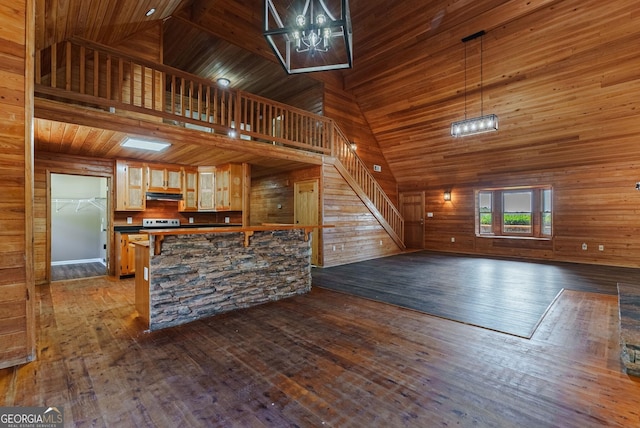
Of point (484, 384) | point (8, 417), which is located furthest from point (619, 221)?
point (8, 417)

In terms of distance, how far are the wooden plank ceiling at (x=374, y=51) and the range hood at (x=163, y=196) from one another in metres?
0.84

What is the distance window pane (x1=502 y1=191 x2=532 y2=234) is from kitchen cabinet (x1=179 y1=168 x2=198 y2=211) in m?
9.04

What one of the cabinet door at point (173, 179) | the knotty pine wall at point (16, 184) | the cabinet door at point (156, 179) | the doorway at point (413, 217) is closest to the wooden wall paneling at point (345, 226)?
the doorway at point (413, 217)

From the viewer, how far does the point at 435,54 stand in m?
6.76

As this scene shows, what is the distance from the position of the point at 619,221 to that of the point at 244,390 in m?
9.38

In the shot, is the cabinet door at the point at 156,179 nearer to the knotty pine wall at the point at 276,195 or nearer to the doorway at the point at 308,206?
the knotty pine wall at the point at 276,195

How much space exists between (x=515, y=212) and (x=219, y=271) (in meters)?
9.04

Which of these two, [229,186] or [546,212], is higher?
[229,186]

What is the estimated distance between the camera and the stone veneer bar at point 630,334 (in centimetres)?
234

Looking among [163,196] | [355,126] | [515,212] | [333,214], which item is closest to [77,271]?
[163,196]

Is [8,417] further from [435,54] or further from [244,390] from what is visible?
[435,54]

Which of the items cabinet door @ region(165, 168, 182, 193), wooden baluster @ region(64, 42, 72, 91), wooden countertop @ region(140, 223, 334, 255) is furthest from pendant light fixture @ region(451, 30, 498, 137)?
wooden baluster @ region(64, 42, 72, 91)

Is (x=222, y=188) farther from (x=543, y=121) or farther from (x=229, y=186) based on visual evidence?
(x=543, y=121)

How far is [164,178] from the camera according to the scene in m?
6.40
